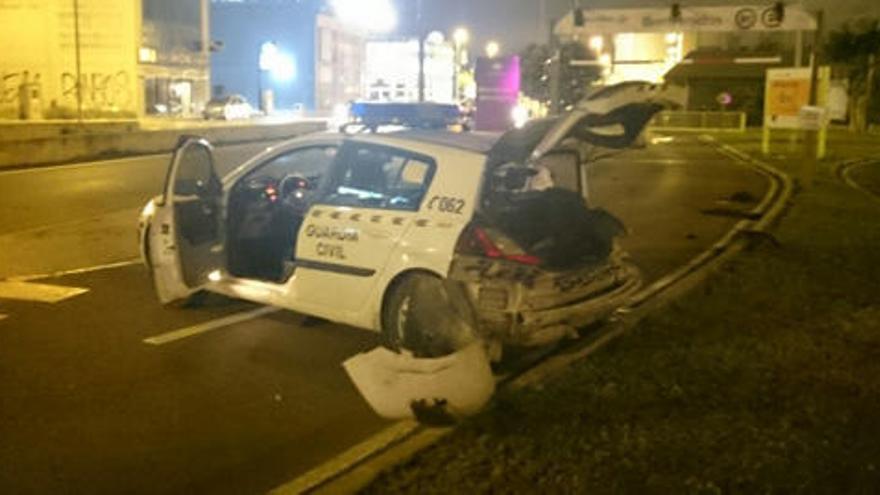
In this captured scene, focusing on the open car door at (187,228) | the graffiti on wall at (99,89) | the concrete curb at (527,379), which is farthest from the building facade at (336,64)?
the open car door at (187,228)

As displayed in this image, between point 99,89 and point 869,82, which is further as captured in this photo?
point 869,82

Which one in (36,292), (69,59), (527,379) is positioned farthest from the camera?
(69,59)

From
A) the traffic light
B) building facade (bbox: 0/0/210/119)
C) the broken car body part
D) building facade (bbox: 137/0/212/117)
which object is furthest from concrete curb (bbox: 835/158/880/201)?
building facade (bbox: 137/0/212/117)

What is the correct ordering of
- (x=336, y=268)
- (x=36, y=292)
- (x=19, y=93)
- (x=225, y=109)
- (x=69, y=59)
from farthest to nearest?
(x=225, y=109) → (x=69, y=59) → (x=19, y=93) → (x=36, y=292) → (x=336, y=268)

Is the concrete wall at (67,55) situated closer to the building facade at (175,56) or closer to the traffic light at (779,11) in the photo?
the building facade at (175,56)

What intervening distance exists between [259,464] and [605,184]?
16.6 meters

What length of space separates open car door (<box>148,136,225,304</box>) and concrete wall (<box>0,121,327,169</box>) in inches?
671

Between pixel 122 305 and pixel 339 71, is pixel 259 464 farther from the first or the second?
pixel 339 71

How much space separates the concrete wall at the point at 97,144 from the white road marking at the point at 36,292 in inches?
607

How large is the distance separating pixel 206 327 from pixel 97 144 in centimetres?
2122

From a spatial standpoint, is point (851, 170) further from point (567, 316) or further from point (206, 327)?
point (206, 327)

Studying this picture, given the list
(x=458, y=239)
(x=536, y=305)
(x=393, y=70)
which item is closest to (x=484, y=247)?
(x=458, y=239)

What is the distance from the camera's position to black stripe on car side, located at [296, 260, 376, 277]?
7012 millimetres

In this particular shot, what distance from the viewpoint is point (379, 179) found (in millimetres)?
7273
